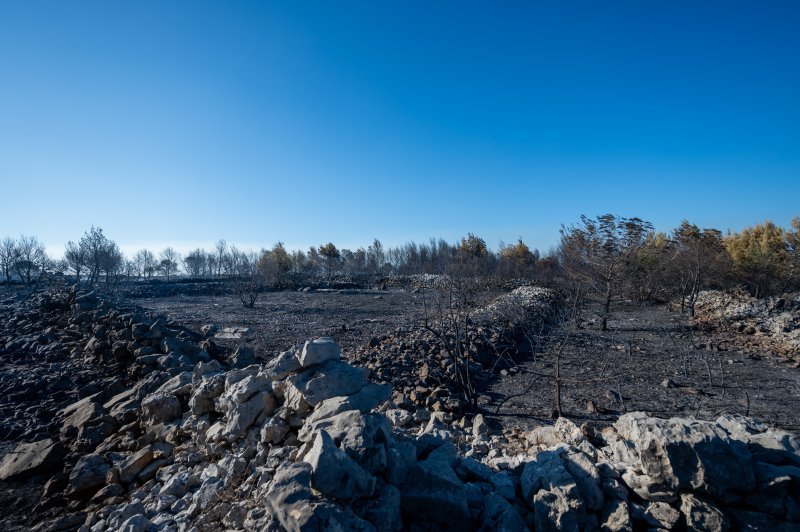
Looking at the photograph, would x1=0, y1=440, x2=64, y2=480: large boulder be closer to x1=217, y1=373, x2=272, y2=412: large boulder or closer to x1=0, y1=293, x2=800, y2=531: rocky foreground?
x1=0, y1=293, x2=800, y2=531: rocky foreground

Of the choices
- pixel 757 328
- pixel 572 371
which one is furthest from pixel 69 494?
pixel 757 328

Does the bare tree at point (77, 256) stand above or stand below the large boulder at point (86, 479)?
above

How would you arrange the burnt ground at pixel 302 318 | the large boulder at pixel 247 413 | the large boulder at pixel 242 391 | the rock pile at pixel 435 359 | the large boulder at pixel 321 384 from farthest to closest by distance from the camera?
the burnt ground at pixel 302 318
the rock pile at pixel 435 359
the large boulder at pixel 242 391
the large boulder at pixel 247 413
the large boulder at pixel 321 384

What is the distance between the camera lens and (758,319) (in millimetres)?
14188

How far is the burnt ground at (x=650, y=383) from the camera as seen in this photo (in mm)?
6668

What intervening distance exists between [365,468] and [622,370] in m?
8.26

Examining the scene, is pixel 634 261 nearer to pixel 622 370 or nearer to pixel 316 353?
pixel 622 370

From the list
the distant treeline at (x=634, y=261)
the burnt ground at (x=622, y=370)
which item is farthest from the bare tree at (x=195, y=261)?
the burnt ground at (x=622, y=370)

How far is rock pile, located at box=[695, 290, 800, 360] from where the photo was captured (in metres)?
11.5

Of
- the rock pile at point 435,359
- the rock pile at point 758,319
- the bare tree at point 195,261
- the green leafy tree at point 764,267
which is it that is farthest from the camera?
the bare tree at point 195,261

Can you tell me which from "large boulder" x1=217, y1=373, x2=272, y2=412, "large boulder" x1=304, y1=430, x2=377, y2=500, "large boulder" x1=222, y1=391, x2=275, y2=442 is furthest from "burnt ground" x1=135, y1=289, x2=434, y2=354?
"large boulder" x1=304, y1=430, x2=377, y2=500

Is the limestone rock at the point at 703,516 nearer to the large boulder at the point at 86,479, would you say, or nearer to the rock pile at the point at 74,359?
the large boulder at the point at 86,479

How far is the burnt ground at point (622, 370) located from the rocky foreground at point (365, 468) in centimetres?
234

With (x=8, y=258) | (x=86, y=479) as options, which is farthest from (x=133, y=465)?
(x=8, y=258)
